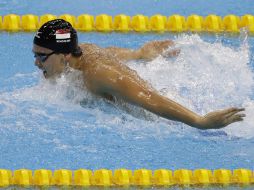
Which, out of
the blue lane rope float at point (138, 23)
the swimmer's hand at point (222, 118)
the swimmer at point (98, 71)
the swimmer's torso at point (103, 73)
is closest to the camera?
the swimmer's hand at point (222, 118)

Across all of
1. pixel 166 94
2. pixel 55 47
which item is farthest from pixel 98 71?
pixel 166 94

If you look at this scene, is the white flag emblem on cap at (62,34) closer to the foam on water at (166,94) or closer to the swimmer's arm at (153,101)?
the foam on water at (166,94)

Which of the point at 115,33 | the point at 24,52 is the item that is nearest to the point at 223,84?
the point at 115,33

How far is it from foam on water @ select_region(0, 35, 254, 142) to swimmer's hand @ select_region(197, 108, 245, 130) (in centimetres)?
67

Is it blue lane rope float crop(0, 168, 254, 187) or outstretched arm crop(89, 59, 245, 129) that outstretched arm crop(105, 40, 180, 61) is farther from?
blue lane rope float crop(0, 168, 254, 187)

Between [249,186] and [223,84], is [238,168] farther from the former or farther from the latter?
[223,84]

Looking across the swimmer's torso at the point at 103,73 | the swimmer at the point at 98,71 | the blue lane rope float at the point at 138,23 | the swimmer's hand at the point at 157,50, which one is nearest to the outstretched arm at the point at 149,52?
the swimmer's hand at the point at 157,50

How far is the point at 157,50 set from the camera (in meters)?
5.18

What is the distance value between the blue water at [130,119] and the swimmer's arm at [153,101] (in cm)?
24

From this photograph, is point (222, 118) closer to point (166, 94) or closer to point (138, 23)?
point (166, 94)

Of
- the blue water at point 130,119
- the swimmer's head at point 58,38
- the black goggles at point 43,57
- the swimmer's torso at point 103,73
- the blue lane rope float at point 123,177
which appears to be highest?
the swimmer's head at point 58,38

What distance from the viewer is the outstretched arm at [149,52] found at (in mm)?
5113

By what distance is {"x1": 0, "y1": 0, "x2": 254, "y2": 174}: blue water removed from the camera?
14.2 ft

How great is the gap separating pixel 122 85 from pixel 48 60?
520 mm
